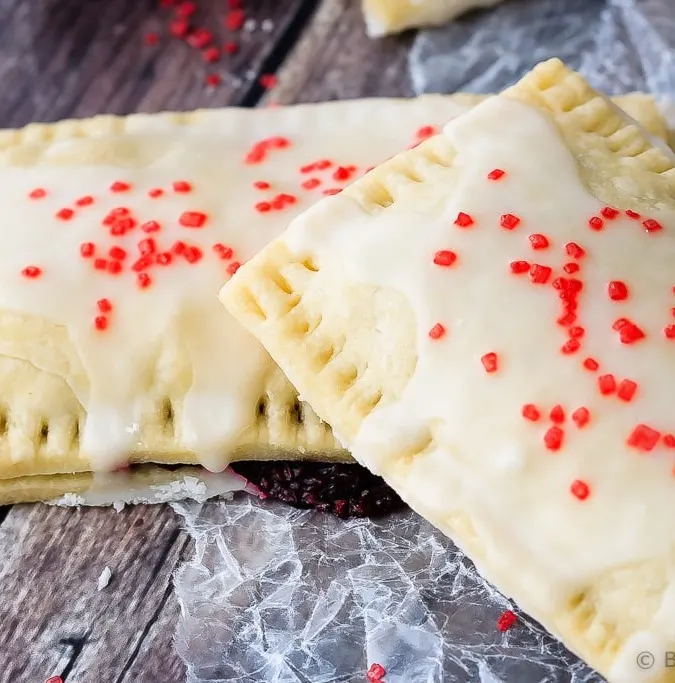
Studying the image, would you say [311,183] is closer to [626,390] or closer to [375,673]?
[626,390]

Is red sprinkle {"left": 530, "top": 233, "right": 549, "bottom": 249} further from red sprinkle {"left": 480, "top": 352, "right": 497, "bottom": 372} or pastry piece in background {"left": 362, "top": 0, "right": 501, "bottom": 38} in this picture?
pastry piece in background {"left": 362, "top": 0, "right": 501, "bottom": 38}

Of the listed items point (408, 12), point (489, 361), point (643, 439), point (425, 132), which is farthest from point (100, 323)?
point (408, 12)

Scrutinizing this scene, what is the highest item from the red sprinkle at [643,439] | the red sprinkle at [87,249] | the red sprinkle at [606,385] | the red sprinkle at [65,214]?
the red sprinkle at [65,214]

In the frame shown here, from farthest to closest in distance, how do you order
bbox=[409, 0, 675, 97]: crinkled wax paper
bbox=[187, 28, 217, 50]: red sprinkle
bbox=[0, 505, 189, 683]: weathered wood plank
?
bbox=[187, 28, 217, 50]: red sprinkle, bbox=[409, 0, 675, 97]: crinkled wax paper, bbox=[0, 505, 189, 683]: weathered wood plank

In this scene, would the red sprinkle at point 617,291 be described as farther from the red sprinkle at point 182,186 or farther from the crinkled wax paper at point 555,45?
the crinkled wax paper at point 555,45

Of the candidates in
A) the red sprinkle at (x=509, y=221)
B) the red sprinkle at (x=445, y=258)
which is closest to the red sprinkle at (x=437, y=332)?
the red sprinkle at (x=445, y=258)

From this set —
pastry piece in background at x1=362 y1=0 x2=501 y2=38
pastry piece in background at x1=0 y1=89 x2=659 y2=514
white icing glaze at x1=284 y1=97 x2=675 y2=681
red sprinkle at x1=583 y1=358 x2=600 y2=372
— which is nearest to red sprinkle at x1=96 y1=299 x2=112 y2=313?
pastry piece in background at x1=0 y1=89 x2=659 y2=514

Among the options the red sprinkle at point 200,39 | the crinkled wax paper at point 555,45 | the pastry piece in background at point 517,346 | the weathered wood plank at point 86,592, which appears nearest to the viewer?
the pastry piece in background at point 517,346

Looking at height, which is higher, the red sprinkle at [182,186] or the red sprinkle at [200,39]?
the red sprinkle at [182,186]
